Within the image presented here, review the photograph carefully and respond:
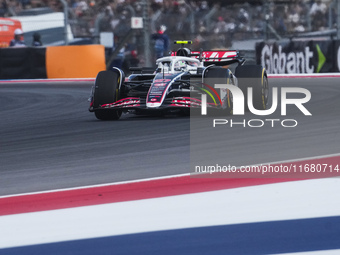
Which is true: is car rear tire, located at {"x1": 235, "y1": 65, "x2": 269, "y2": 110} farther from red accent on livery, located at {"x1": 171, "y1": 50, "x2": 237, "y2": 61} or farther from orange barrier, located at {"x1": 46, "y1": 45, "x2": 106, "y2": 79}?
orange barrier, located at {"x1": 46, "y1": 45, "x2": 106, "y2": 79}

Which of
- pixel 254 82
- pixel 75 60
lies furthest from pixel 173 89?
pixel 75 60

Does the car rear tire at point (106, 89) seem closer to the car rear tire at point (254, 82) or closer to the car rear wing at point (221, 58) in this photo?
the car rear tire at point (254, 82)

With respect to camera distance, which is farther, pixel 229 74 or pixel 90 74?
pixel 90 74

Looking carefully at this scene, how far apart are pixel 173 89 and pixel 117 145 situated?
2.39 meters

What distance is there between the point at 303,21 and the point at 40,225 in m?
15.6

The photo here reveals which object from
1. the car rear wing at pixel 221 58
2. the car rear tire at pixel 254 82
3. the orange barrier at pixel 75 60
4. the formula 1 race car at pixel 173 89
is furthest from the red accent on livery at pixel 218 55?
the orange barrier at pixel 75 60

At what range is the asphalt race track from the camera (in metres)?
5.25

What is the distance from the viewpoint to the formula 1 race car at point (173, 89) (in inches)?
342

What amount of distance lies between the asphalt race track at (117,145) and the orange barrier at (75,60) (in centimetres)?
867

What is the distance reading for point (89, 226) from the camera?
3664 mm

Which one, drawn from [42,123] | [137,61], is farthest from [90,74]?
[42,123]

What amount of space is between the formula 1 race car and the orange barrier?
9.75 meters

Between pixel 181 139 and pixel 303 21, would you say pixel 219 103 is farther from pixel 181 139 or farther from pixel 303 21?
pixel 303 21

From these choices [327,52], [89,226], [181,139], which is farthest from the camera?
[327,52]
